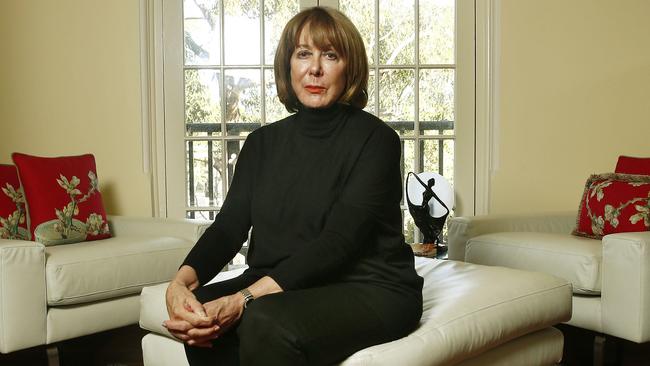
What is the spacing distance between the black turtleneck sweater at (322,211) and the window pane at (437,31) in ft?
7.99

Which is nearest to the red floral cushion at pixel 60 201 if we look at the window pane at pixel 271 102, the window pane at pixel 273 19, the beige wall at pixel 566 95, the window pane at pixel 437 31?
the window pane at pixel 271 102

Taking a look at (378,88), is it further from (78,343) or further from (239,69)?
(78,343)

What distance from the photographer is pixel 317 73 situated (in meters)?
1.87

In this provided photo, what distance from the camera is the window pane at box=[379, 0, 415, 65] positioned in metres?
4.23

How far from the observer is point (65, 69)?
423 centimetres

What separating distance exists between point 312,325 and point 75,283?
1.60 meters

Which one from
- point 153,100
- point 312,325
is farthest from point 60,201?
point 312,325

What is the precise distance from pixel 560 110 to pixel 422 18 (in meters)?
0.92

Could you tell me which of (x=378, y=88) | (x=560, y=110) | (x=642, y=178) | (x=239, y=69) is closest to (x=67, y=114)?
(x=239, y=69)

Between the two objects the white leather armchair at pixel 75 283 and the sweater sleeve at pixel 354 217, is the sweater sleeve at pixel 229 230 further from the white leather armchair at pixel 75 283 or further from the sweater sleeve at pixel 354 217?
the white leather armchair at pixel 75 283

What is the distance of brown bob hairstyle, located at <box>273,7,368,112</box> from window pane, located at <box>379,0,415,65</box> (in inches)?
93.8

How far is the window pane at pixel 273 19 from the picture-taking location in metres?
4.26

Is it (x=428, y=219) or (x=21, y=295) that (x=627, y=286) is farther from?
(x=21, y=295)

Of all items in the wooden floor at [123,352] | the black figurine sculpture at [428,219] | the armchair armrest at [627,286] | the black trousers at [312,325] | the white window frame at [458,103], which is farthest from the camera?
the white window frame at [458,103]
